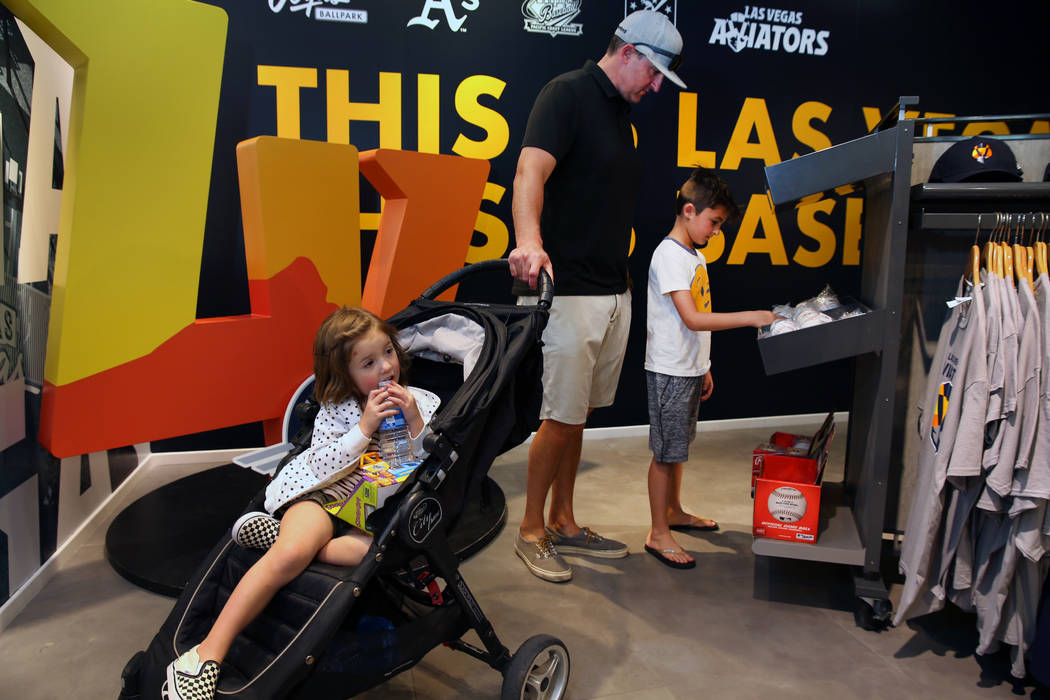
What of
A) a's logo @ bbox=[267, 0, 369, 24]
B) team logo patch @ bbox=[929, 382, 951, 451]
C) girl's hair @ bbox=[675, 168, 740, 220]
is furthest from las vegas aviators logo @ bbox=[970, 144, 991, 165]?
a's logo @ bbox=[267, 0, 369, 24]

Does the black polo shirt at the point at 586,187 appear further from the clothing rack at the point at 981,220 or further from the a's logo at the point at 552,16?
the a's logo at the point at 552,16

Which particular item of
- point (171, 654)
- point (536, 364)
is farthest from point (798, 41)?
point (171, 654)

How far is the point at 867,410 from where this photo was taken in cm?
257

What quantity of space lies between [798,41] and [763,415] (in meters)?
2.50

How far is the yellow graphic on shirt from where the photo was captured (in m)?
2.76

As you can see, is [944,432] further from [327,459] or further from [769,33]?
[769,33]

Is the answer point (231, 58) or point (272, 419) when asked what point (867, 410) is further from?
point (231, 58)

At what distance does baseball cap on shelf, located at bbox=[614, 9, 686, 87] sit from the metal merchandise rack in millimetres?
572

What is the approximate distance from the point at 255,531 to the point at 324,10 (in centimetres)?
316

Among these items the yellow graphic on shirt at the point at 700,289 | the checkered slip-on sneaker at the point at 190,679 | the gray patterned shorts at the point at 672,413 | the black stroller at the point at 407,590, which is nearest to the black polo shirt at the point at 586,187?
the yellow graphic on shirt at the point at 700,289

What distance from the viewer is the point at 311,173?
3213mm

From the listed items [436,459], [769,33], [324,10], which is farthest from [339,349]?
[769,33]

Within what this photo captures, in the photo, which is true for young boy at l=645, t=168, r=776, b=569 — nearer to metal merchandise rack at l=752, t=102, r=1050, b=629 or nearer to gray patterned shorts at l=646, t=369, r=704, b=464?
gray patterned shorts at l=646, t=369, r=704, b=464

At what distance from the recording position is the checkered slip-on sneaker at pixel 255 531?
1.79 metres
